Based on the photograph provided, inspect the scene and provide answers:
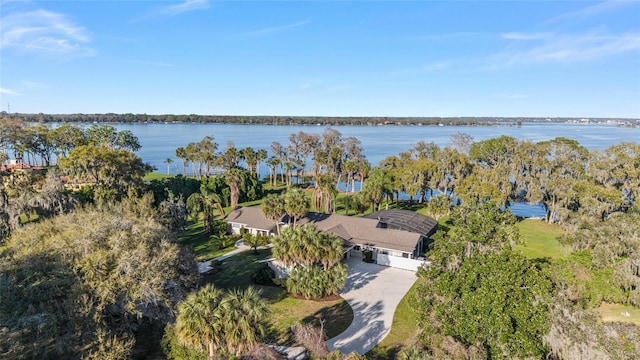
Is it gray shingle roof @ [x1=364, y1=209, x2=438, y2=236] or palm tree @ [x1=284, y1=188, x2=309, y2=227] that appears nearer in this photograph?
palm tree @ [x1=284, y1=188, x2=309, y2=227]

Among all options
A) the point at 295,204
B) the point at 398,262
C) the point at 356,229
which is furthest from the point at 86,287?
the point at 356,229

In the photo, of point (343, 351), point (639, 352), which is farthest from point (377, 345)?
point (639, 352)

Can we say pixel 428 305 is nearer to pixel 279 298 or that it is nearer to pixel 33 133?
pixel 279 298

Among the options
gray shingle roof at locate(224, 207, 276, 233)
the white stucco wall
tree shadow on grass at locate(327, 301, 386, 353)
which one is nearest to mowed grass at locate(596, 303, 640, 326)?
the white stucco wall

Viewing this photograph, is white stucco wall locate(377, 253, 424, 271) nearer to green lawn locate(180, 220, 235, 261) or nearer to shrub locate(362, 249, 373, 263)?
shrub locate(362, 249, 373, 263)

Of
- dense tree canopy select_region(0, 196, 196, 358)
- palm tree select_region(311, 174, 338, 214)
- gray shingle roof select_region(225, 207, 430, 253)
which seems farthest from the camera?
palm tree select_region(311, 174, 338, 214)

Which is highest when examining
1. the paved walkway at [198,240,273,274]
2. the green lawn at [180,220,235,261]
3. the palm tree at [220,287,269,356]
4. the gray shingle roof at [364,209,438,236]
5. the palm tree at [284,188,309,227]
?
the palm tree at [284,188,309,227]

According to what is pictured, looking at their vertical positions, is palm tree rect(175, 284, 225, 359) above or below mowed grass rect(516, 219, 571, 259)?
above

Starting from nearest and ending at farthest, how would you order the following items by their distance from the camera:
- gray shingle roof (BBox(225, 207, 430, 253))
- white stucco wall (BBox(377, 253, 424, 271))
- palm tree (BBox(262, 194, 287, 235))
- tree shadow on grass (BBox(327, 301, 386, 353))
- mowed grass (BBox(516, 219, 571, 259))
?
tree shadow on grass (BBox(327, 301, 386, 353))
white stucco wall (BBox(377, 253, 424, 271))
gray shingle roof (BBox(225, 207, 430, 253))
mowed grass (BBox(516, 219, 571, 259))
palm tree (BBox(262, 194, 287, 235))
